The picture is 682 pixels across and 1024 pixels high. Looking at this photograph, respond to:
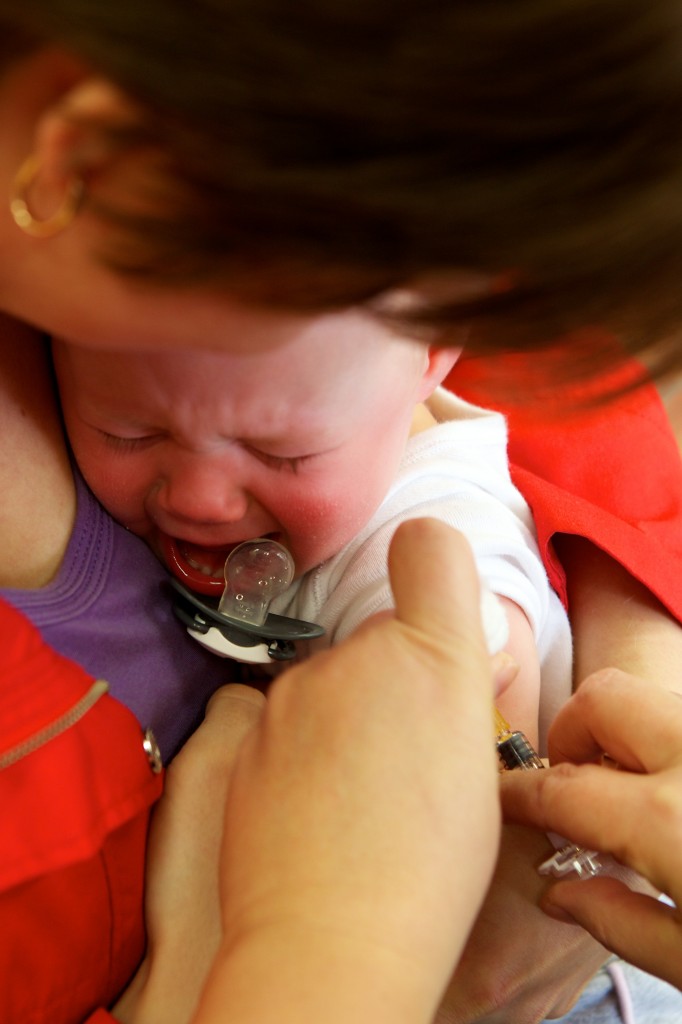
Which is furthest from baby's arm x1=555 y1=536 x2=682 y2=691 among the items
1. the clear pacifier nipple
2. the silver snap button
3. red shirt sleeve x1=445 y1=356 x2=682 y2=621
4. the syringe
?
the silver snap button

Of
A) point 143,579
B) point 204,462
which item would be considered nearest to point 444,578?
point 204,462

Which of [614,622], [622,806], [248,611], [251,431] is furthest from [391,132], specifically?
[614,622]

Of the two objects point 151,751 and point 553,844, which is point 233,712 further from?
point 553,844

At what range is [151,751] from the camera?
68 centimetres

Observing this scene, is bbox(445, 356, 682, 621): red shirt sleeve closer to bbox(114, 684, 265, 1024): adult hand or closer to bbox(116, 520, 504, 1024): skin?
bbox(114, 684, 265, 1024): adult hand

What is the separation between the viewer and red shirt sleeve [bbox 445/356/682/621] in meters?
1.01

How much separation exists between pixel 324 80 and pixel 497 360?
30cm

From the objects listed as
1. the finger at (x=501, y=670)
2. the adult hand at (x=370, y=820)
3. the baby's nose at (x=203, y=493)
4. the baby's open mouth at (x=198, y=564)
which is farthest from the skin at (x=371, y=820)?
the baby's open mouth at (x=198, y=564)

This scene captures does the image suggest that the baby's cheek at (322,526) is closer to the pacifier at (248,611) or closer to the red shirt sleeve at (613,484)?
the pacifier at (248,611)

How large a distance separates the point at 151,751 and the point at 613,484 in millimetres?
676

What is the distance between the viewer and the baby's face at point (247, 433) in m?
0.57

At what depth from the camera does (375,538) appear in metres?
0.88

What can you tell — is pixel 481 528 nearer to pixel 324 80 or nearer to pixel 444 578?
pixel 444 578

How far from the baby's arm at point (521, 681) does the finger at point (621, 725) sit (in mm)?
173
